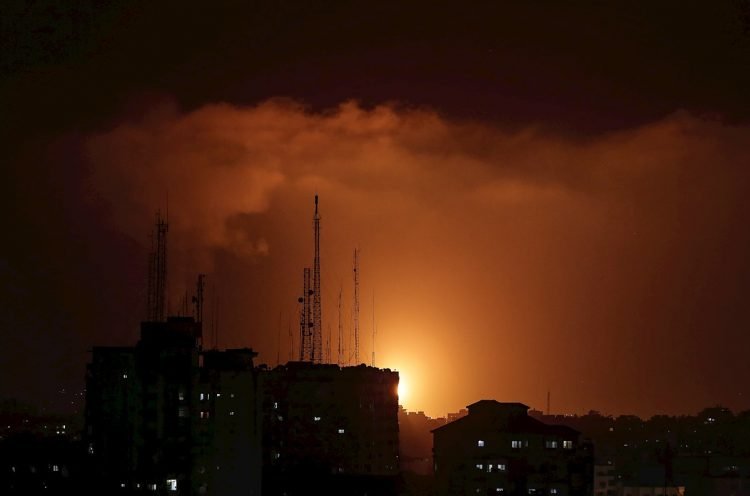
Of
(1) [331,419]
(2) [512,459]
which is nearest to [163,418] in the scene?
(2) [512,459]

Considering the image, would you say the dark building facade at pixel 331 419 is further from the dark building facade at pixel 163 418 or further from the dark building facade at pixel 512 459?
the dark building facade at pixel 163 418

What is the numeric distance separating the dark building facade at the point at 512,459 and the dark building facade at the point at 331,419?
11932 millimetres

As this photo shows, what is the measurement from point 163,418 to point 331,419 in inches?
1300

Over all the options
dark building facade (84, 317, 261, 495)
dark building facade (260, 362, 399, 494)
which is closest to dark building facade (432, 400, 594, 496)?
dark building facade (260, 362, 399, 494)

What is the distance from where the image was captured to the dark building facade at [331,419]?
106875 millimetres

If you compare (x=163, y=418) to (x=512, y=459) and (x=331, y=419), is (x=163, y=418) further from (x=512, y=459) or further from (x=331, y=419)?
(x=331, y=419)

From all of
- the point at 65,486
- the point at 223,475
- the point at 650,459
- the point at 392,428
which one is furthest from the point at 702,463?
the point at 65,486

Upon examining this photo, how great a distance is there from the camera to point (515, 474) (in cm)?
9012

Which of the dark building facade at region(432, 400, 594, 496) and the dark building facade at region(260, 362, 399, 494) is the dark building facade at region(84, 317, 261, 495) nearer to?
the dark building facade at region(260, 362, 399, 494)

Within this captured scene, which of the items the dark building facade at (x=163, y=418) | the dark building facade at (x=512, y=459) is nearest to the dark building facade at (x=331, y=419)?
the dark building facade at (x=512, y=459)

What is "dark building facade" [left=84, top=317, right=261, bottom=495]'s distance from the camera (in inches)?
3167

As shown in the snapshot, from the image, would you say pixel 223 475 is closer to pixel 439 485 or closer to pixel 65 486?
pixel 65 486

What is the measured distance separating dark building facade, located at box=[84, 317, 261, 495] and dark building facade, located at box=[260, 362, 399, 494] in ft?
51.2

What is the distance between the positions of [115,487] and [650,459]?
230 ft
